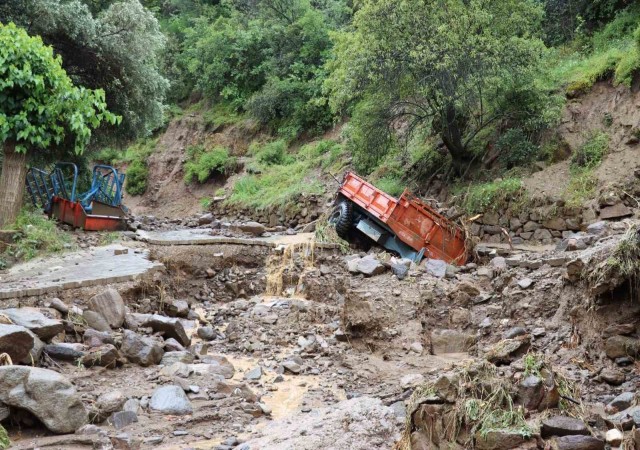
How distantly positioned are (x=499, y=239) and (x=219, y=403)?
9.49 meters

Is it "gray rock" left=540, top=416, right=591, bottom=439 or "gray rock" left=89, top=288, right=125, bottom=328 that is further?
"gray rock" left=89, top=288, right=125, bottom=328

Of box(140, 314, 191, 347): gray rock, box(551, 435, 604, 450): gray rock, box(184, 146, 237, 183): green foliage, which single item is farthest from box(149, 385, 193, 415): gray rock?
box(184, 146, 237, 183): green foliage

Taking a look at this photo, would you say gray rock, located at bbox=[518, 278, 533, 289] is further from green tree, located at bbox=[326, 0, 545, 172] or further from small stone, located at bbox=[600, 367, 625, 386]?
green tree, located at bbox=[326, 0, 545, 172]

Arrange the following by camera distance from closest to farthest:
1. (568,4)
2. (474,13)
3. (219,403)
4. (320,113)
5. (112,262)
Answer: (219,403), (112,262), (474,13), (568,4), (320,113)

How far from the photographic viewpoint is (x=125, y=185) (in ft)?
102

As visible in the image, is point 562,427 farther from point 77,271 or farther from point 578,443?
point 77,271

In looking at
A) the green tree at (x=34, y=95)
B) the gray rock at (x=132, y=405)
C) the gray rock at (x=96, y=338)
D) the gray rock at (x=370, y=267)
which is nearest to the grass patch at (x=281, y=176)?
the gray rock at (x=370, y=267)

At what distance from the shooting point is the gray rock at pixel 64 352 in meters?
7.39

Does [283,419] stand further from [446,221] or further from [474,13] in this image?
[474,13]

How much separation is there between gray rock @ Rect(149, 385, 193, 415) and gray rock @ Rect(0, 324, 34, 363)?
4.83 feet

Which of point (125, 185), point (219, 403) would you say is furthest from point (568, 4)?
point (125, 185)

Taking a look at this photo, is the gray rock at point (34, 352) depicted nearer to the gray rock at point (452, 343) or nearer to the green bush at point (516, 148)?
the gray rock at point (452, 343)

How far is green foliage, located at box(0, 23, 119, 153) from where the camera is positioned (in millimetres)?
11047

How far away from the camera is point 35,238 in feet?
39.2
